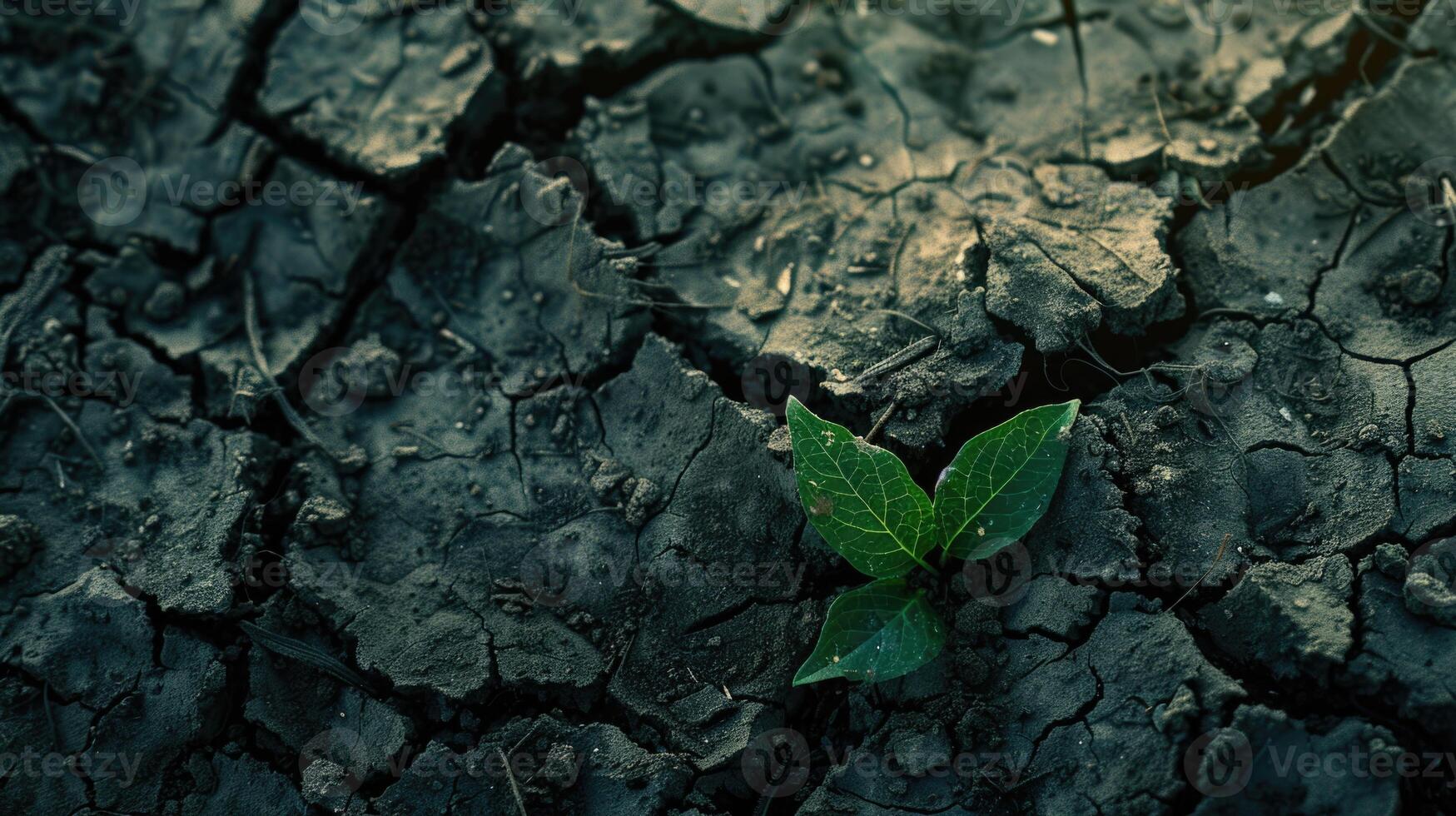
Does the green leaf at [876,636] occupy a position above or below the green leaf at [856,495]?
below

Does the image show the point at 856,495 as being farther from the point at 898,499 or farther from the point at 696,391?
the point at 696,391

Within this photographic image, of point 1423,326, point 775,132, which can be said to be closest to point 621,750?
point 775,132

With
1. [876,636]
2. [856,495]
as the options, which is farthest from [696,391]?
[876,636]

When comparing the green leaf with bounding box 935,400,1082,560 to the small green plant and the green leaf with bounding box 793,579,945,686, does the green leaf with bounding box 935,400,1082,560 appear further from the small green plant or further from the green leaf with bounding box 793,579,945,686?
the green leaf with bounding box 793,579,945,686

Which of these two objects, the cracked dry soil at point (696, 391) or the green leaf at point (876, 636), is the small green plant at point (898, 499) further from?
the cracked dry soil at point (696, 391)

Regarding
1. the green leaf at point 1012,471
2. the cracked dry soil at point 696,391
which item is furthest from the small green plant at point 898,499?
the cracked dry soil at point 696,391

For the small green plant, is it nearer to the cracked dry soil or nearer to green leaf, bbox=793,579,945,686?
green leaf, bbox=793,579,945,686

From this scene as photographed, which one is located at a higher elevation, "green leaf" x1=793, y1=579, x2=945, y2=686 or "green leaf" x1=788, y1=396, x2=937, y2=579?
"green leaf" x1=788, y1=396, x2=937, y2=579

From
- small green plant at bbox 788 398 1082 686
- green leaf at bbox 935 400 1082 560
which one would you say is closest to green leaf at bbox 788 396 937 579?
small green plant at bbox 788 398 1082 686

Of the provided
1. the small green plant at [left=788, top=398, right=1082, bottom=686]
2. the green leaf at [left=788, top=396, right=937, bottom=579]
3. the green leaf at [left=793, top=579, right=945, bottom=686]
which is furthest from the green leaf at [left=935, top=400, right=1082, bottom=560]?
the green leaf at [left=793, top=579, right=945, bottom=686]
